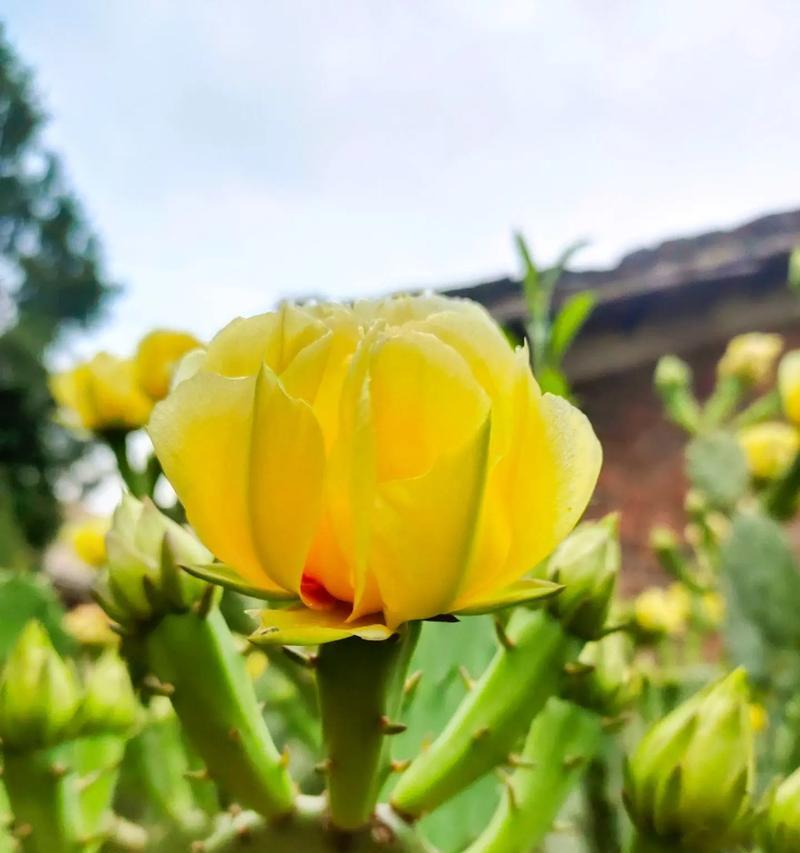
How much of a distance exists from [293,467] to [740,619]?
1.71 feet

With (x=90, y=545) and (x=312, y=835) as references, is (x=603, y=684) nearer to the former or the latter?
(x=312, y=835)

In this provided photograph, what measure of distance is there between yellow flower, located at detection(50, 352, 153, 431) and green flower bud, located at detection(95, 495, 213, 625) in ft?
0.79

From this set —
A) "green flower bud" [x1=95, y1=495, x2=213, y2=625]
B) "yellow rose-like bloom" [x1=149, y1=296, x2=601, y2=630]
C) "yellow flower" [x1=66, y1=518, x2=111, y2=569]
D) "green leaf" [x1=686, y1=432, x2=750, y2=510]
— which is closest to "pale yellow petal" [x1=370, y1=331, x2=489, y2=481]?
"yellow rose-like bloom" [x1=149, y1=296, x2=601, y2=630]

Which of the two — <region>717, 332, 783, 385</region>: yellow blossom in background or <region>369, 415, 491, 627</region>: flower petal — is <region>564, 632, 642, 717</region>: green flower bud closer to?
<region>369, 415, 491, 627</region>: flower petal

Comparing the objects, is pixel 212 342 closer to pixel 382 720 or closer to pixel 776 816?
pixel 382 720

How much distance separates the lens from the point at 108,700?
40cm

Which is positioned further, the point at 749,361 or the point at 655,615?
the point at 749,361

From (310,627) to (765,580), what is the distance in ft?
1.70

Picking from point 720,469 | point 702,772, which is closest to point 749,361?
point 720,469

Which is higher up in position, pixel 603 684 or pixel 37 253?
pixel 603 684

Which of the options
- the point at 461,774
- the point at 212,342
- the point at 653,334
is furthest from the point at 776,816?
the point at 653,334

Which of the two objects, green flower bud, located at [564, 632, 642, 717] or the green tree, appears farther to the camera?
the green tree

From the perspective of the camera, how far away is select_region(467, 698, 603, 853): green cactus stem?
1.14 ft

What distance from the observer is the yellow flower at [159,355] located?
0.50 meters
